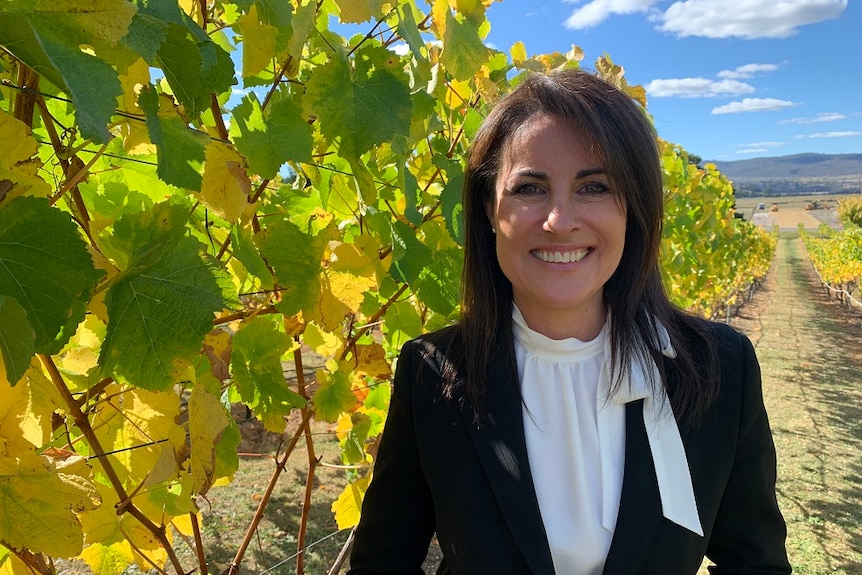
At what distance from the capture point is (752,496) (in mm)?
1393

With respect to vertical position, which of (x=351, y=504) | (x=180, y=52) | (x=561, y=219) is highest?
(x=180, y=52)

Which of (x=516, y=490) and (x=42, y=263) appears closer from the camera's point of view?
(x=42, y=263)

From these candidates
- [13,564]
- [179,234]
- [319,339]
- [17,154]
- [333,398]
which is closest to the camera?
[17,154]

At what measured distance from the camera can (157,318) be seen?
2.53 ft

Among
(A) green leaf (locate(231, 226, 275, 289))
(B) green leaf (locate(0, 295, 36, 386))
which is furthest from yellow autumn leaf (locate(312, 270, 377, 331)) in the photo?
(B) green leaf (locate(0, 295, 36, 386))

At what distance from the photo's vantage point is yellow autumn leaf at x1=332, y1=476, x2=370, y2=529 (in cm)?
185

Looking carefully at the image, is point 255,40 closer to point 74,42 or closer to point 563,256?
point 74,42

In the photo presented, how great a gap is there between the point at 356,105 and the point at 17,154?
1.74 ft

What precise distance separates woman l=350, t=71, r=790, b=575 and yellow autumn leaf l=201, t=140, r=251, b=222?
601mm

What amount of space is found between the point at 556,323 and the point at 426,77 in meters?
0.63

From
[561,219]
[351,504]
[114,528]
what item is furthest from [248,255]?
[351,504]

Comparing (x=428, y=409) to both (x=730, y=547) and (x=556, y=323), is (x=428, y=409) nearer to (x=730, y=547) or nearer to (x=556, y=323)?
(x=556, y=323)

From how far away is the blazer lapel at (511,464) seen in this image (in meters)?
1.29

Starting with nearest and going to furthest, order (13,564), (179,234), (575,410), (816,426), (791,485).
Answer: (179,234), (13,564), (575,410), (791,485), (816,426)
